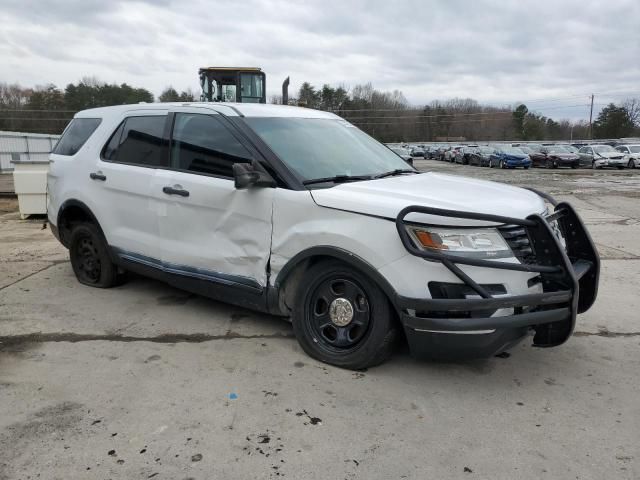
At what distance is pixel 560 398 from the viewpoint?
3.37 m

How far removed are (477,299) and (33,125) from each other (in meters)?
80.0

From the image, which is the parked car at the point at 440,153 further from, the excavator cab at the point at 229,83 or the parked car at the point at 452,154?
the excavator cab at the point at 229,83

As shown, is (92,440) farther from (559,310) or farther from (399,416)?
(559,310)

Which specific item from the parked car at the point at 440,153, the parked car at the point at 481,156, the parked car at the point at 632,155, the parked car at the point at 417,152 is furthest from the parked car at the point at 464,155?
the parked car at the point at 417,152

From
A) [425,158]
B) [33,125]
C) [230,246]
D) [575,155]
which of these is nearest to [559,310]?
[230,246]

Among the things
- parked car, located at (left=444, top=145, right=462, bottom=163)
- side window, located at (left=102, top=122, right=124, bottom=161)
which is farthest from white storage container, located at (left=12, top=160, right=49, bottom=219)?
parked car, located at (left=444, top=145, right=462, bottom=163)

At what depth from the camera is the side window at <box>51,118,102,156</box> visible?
547 cm

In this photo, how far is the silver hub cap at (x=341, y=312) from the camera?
3.59 metres

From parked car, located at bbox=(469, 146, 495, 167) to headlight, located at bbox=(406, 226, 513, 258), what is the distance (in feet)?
126

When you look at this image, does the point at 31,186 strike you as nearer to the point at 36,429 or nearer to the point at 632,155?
the point at 36,429

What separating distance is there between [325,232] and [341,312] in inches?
22.1

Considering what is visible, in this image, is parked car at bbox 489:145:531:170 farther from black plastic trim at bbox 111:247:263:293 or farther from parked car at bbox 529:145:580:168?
black plastic trim at bbox 111:247:263:293

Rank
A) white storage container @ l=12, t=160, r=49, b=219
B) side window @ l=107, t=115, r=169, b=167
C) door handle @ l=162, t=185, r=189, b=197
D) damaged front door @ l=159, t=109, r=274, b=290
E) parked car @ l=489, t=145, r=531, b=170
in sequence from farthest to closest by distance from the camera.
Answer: parked car @ l=489, t=145, r=531, b=170 → white storage container @ l=12, t=160, r=49, b=219 → side window @ l=107, t=115, r=169, b=167 → door handle @ l=162, t=185, r=189, b=197 → damaged front door @ l=159, t=109, r=274, b=290

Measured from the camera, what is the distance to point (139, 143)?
4.88 metres
